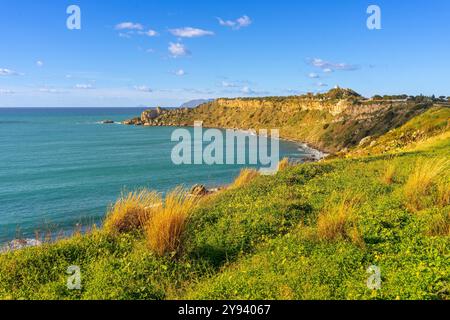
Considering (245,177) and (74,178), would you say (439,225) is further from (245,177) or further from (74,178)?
(74,178)

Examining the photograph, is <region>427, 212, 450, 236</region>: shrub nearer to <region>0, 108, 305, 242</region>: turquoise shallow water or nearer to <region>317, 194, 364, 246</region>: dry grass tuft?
<region>317, 194, 364, 246</region>: dry grass tuft

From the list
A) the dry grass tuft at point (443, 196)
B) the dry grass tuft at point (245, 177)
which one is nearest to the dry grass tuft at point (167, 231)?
the dry grass tuft at point (443, 196)

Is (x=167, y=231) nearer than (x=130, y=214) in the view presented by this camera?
Yes

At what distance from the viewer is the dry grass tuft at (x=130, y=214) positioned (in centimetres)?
950

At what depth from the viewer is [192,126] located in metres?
120

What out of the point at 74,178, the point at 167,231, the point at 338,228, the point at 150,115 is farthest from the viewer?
the point at 150,115

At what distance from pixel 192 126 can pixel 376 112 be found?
63.4 m

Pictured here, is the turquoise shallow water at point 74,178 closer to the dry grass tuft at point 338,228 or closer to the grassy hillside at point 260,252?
the grassy hillside at point 260,252

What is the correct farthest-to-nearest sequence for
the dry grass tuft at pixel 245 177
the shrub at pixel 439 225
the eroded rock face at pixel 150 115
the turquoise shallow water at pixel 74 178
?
1. the eroded rock face at pixel 150 115
2. the turquoise shallow water at pixel 74 178
3. the dry grass tuft at pixel 245 177
4. the shrub at pixel 439 225

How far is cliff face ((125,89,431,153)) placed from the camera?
62094mm

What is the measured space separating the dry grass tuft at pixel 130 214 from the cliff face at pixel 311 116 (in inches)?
1917

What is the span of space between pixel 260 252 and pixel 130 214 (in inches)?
143

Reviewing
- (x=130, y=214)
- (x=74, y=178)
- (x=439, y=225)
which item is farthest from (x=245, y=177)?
(x=74, y=178)

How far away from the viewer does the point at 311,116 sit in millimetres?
88562
